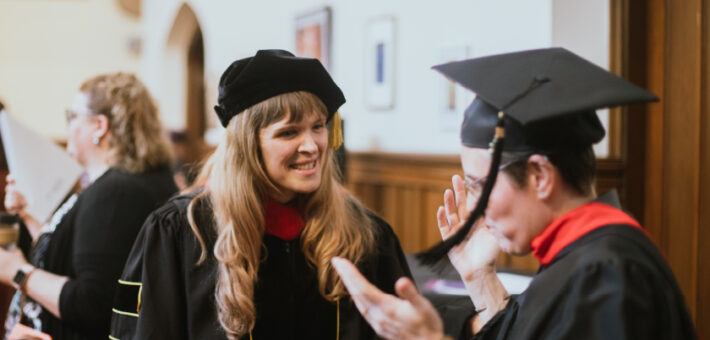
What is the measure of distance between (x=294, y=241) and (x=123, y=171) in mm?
930

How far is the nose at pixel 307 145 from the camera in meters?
1.88

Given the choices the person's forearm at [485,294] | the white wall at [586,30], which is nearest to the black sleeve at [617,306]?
the person's forearm at [485,294]

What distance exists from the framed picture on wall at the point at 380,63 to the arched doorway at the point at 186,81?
15.6 feet

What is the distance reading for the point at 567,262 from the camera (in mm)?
1275

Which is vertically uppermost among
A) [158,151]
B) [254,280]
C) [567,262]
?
[158,151]

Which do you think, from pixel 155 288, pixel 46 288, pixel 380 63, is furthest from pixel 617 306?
pixel 380 63

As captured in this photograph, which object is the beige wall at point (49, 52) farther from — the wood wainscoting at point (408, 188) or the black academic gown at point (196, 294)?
the black academic gown at point (196, 294)

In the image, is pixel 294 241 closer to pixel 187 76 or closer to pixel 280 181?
pixel 280 181

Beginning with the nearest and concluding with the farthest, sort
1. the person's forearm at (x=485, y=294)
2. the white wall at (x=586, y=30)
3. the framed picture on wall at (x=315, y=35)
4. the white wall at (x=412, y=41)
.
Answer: the person's forearm at (x=485, y=294) < the white wall at (x=586, y=30) < the white wall at (x=412, y=41) < the framed picture on wall at (x=315, y=35)

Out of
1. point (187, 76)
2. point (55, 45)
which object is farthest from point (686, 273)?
point (55, 45)

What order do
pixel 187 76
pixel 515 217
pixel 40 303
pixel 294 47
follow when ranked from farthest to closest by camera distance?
pixel 187 76 < pixel 294 47 < pixel 40 303 < pixel 515 217

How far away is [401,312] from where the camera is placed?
1259 mm

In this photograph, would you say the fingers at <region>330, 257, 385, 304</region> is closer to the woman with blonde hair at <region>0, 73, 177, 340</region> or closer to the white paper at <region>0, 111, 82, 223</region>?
the woman with blonde hair at <region>0, 73, 177, 340</region>

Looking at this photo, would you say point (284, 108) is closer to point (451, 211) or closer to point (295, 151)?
point (295, 151)
